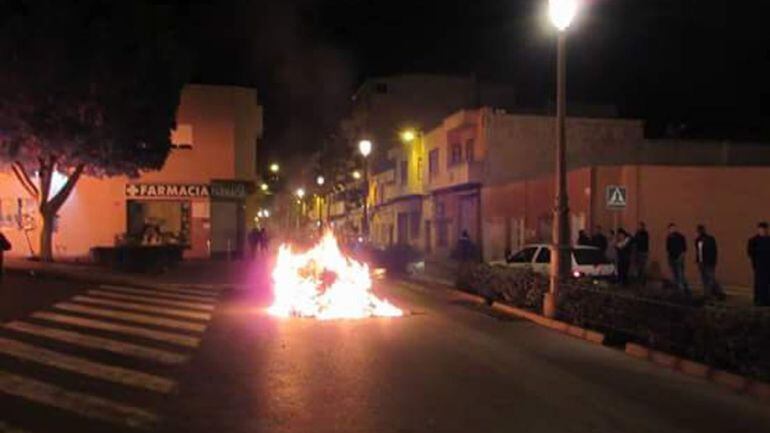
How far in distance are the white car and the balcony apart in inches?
737

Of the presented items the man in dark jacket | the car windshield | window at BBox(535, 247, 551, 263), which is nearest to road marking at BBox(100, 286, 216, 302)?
window at BBox(535, 247, 551, 263)

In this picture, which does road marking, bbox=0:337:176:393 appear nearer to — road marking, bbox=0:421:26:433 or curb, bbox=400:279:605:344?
road marking, bbox=0:421:26:433

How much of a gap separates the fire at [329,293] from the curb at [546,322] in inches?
84.7

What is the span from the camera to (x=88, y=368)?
10930 millimetres

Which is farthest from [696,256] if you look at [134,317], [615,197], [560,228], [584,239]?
[134,317]

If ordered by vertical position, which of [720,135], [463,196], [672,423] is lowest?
[672,423]

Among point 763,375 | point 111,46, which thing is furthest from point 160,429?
point 111,46

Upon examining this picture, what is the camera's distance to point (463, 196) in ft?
151

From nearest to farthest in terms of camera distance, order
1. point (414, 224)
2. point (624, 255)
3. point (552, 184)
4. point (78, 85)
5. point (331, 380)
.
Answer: point (331, 380)
point (624, 255)
point (78, 85)
point (552, 184)
point (414, 224)

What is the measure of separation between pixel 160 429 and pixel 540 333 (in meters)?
8.48

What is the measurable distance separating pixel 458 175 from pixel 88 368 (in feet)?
113

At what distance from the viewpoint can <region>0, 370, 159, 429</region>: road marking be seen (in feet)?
27.1

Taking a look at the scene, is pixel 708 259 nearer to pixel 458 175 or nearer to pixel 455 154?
pixel 458 175

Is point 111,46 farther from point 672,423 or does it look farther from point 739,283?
point 672,423
